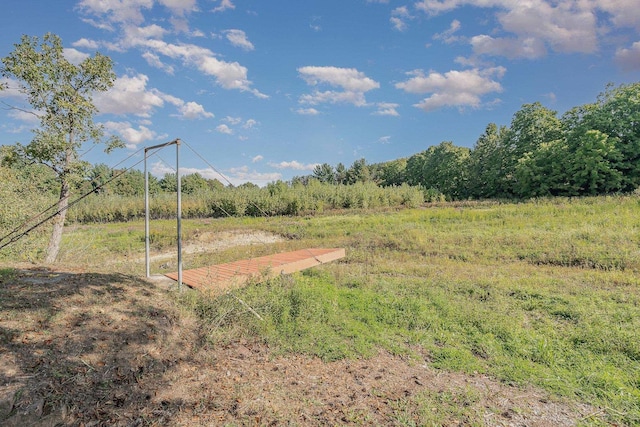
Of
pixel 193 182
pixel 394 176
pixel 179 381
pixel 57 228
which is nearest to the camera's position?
pixel 179 381

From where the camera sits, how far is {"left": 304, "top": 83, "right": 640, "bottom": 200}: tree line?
70.3 feet

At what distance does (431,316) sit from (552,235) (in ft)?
24.9

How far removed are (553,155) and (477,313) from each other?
85.7 ft

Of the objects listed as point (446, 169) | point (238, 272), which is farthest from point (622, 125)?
point (238, 272)

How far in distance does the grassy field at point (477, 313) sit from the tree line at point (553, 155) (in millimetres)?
16833

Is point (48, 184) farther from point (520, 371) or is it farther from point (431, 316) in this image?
point (520, 371)

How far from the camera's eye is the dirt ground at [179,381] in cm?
228

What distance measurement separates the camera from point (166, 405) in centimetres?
247

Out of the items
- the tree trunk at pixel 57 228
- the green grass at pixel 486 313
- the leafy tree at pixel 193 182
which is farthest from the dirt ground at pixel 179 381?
the leafy tree at pixel 193 182

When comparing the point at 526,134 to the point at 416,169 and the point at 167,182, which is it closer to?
the point at 416,169

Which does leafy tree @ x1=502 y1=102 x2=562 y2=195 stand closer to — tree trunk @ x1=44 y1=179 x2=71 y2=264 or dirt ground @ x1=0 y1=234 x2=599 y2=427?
dirt ground @ x1=0 y1=234 x2=599 y2=427

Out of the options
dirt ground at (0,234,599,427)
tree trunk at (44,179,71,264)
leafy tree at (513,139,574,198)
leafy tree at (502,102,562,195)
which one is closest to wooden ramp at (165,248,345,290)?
dirt ground at (0,234,599,427)

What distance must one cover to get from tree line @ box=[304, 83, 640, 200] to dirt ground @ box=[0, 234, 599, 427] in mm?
25991

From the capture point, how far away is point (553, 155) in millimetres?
24344
